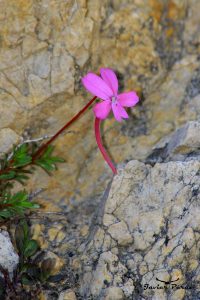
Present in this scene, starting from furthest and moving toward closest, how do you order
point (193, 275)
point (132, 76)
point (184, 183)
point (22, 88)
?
point (132, 76)
point (22, 88)
point (184, 183)
point (193, 275)

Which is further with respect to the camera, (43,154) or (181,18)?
(181,18)

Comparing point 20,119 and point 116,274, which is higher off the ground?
point 20,119

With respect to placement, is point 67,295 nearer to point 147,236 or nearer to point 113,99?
point 147,236

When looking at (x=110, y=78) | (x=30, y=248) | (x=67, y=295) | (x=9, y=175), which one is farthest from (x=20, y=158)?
(x=67, y=295)

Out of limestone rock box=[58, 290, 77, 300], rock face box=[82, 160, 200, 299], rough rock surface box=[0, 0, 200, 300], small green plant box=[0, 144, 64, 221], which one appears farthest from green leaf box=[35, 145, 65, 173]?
limestone rock box=[58, 290, 77, 300]

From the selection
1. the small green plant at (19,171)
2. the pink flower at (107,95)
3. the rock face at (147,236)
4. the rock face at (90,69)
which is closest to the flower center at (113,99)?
the pink flower at (107,95)

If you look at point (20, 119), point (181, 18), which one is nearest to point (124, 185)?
point (20, 119)

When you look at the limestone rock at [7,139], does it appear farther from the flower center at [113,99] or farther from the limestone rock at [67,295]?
the limestone rock at [67,295]

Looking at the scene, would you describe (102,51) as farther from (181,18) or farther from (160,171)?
(160,171)

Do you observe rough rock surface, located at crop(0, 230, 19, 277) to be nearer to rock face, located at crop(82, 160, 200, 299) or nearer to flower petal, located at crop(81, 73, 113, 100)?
rock face, located at crop(82, 160, 200, 299)
